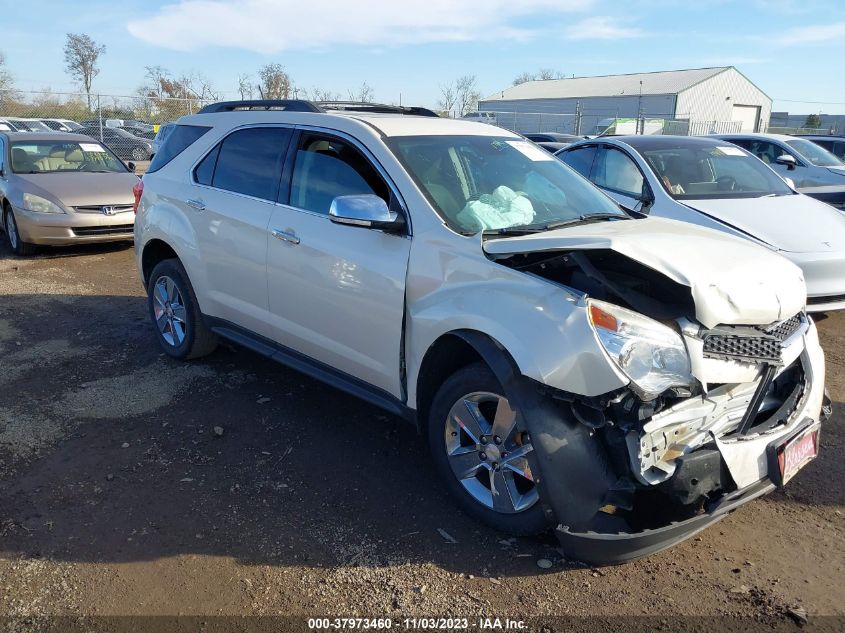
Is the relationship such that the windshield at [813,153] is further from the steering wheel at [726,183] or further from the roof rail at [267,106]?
the roof rail at [267,106]

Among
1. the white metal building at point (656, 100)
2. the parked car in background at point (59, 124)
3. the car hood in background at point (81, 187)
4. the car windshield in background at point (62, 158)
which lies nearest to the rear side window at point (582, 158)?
the car hood in background at point (81, 187)

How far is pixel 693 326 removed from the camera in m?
2.86

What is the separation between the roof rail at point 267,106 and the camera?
451 cm

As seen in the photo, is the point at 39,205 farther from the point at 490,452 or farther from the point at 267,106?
the point at 490,452

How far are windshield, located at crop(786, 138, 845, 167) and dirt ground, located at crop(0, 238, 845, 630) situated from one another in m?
7.26

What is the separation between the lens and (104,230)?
9.43 metres

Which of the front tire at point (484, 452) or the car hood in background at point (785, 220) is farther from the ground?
the car hood in background at point (785, 220)

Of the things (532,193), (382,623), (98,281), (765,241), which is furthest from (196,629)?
(98,281)

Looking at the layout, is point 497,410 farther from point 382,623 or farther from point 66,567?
point 66,567

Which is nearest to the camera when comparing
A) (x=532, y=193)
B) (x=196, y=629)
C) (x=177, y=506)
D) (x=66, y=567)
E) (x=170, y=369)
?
(x=196, y=629)

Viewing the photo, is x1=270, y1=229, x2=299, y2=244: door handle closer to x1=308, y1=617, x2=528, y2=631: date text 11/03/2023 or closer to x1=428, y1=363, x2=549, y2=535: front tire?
x1=428, y1=363, x2=549, y2=535: front tire

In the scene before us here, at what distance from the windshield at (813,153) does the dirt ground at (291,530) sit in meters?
7.26

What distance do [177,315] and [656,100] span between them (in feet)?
176

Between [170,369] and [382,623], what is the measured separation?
3376mm
